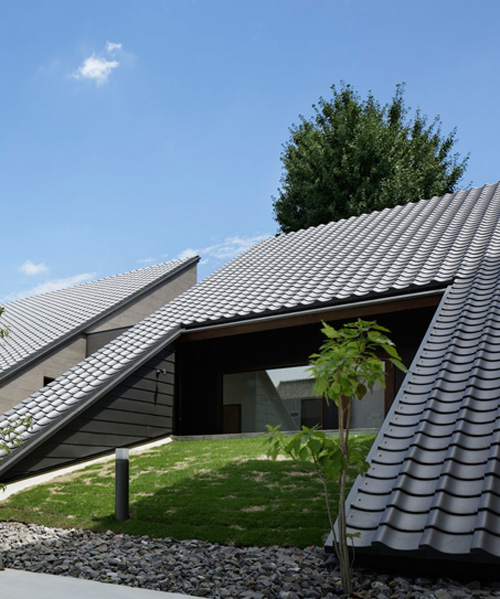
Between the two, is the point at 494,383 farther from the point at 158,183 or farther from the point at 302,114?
the point at 302,114

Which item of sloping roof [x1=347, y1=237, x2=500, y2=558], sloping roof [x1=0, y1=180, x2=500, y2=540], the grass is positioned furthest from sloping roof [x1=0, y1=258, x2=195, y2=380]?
sloping roof [x1=347, y1=237, x2=500, y2=558]

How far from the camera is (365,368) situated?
3.93 meters

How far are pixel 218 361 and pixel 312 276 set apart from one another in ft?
8.45

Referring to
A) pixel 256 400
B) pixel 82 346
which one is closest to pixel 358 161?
pixel 82 346

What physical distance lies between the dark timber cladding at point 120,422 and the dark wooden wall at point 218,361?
19.5 inches

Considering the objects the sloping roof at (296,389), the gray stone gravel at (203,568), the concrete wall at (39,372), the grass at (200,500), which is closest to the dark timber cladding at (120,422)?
the grass at (200,500)

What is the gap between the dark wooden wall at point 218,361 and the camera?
10875 millimetres

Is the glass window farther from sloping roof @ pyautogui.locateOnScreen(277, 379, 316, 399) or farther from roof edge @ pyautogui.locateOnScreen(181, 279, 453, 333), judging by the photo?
roof edge @ pyautogui.locateOnScreen(181, 279, 453, 333)

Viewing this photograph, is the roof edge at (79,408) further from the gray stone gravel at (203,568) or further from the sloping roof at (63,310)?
the sloping roof at (63,310)

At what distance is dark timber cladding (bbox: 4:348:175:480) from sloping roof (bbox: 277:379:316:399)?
85.8 inches

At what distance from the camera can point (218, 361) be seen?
11688 millimetres

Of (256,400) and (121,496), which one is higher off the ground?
(256,400)

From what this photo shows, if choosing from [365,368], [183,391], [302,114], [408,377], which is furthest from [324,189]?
[365,368]

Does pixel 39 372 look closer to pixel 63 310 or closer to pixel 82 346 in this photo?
pixel 82 346
